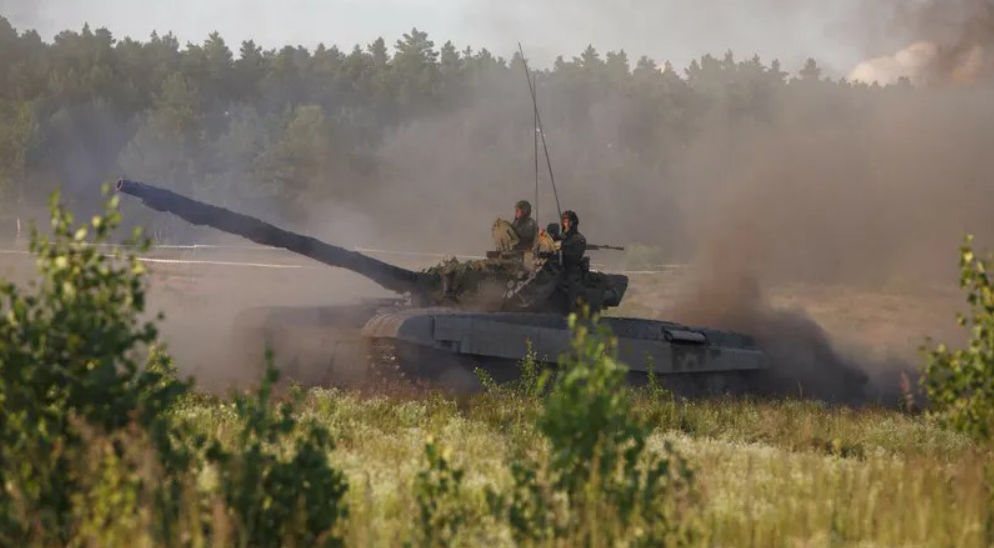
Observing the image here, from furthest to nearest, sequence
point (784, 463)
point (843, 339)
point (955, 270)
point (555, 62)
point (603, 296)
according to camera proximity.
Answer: point (555, 62), point (955, 270), point (843, 339), point (603, 296), point (784, 463)

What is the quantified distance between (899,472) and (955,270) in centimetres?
3264

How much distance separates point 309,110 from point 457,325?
168ft

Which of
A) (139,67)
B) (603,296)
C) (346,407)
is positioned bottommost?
(346,407)

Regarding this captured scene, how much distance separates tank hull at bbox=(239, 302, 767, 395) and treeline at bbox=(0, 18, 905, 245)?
44.1m

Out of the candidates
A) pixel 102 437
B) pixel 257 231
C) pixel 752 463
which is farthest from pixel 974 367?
pixel 257 231

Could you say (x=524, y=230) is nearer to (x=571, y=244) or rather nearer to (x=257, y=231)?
(x=571, y=244)

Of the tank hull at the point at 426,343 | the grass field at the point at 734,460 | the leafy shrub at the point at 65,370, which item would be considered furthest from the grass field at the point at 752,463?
the leafy shrub at the point at 65,370

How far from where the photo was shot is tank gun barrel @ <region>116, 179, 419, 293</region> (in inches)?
634

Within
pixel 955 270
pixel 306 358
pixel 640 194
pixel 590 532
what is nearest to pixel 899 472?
pixel 590 532

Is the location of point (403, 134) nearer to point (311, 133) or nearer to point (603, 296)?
point (311, 133)

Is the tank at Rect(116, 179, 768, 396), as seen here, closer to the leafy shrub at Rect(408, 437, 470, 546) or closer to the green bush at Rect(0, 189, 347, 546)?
the green bush at Rect(0, 189, 347, 546)

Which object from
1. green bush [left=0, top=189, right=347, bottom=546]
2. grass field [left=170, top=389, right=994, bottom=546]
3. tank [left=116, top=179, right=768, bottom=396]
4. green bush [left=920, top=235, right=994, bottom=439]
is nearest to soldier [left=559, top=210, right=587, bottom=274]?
tank [left=116, top=179, right=768, bottom=396]

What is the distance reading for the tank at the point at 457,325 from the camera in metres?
16.9

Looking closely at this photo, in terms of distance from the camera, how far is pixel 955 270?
136 feet
